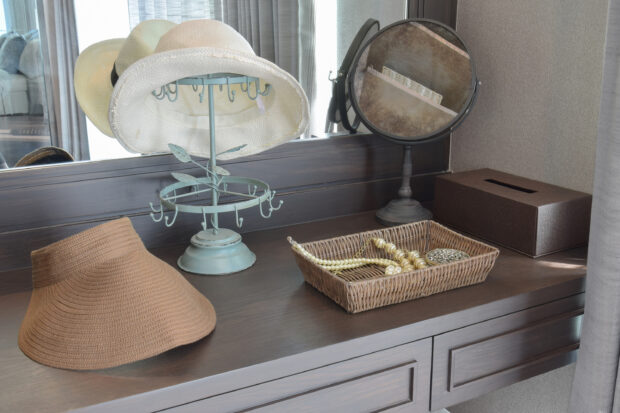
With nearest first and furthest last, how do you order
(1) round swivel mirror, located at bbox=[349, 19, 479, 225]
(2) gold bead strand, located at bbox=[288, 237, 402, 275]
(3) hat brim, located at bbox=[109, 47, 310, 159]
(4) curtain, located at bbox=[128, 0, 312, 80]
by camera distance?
(3) hat brim, located at bbox=[109, 47, 310, 159] < (2) gold bead strand, located at bbox=[288, 237, 402, 275] < (4) curtain, located at bbox=[128, 0, 312, 80] < (1) round swivel mirror, located at bbox=[349, 19, 479, 225]

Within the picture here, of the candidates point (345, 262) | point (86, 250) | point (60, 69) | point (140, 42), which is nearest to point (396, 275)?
point (345, 262)

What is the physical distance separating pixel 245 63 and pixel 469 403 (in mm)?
1107

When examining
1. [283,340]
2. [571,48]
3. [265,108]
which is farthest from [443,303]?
[571,48]

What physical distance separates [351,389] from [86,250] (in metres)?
0.42

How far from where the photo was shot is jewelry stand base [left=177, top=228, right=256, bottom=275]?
3.48 ft

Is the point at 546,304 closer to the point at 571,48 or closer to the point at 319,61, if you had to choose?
the point at 571,48

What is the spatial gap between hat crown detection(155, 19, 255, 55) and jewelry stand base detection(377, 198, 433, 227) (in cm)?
54

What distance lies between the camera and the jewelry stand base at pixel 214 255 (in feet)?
3.48

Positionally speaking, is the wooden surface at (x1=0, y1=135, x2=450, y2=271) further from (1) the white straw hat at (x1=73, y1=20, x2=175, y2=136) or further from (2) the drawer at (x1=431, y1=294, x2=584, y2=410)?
(2) the drawer at (x1=431, y1=294, x2=584, y2=410)

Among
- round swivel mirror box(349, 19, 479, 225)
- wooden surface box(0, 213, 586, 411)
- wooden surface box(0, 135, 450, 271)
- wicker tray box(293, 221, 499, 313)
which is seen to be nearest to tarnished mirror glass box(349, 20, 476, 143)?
round swivel mirror box(349, 19, 479, 225)

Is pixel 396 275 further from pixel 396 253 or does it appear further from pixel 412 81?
pixel 412 81

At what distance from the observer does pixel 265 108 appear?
44.1 inches

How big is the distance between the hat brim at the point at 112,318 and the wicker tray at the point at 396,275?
21cm

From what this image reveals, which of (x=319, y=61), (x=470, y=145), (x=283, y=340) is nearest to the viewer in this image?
(x=283, y=340)
